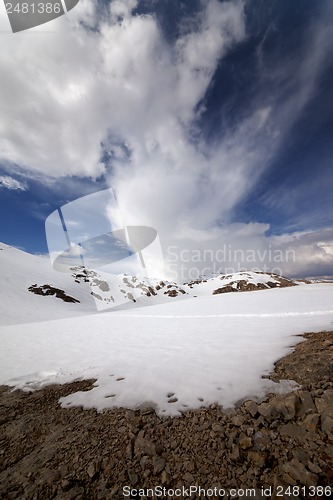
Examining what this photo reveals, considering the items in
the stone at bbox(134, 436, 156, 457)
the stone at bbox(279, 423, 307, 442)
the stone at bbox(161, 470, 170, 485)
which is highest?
the stone at bbox(279, 423, 307, 442)

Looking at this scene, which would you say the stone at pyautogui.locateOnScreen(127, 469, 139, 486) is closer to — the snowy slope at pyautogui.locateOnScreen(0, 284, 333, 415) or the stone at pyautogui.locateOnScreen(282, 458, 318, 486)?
the snowy slope at pyautogui.locateOnScreen(0, 284, 333, 415)

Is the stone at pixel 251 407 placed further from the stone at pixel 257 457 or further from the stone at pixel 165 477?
the stone at pixel 165 477

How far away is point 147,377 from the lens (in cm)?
562

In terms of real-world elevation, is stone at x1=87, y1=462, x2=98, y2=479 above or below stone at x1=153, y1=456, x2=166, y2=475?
below

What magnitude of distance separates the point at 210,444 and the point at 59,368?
680 centimetres

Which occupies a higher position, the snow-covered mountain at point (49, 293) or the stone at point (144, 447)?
the snow-covered mountain at point (49, 293)

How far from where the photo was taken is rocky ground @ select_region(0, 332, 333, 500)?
2.57 m

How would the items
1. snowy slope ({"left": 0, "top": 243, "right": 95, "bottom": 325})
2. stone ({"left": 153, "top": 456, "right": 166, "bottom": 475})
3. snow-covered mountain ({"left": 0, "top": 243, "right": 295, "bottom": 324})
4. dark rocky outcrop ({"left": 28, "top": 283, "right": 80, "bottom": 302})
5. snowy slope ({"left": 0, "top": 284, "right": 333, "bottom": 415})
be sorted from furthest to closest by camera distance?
dark rocky outcrop ({"left": 28, "top": 283, "right": 80, "bottom": 302}) < snow-covered mountain ({"left": 0, "top": 243, "right": 295, "bottom": 324}) < snowy slope ({"left": 0, "top": 243, "right": 95, "bottom": 325}) < snowy slope ({"left": 0, "top": 284, "right": 333, "bottom": 415}) < stone ({"left": 153, "top": 456, "right": 166, "bottom": 475})

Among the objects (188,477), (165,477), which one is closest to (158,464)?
(165,477)

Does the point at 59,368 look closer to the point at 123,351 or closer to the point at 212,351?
the point at 123,351

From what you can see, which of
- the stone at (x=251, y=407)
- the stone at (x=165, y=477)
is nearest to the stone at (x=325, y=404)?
the stone at (x=251, y=407)

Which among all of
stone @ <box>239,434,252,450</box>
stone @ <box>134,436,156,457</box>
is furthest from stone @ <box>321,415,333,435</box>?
stone @ <box>134,436,156,457</box>

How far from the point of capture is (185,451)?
121 inches

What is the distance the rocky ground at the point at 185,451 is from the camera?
257 cm
